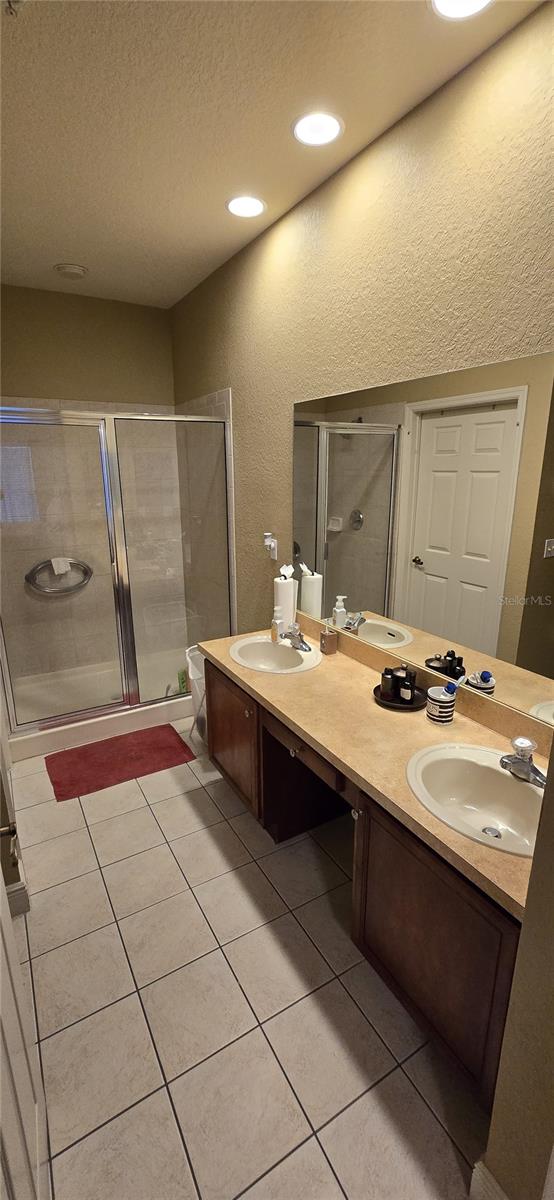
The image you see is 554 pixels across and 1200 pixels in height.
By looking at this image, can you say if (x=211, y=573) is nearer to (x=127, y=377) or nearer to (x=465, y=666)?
(x=127, y=377)

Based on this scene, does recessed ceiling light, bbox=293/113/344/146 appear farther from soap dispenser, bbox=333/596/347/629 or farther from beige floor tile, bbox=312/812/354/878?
beige floor tile, bbox=312/812/354/878

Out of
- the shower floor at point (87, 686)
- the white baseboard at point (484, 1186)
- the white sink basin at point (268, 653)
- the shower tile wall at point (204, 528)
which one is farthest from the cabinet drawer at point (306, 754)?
the shower floor at point (87, 686)

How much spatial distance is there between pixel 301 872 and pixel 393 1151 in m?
0.83

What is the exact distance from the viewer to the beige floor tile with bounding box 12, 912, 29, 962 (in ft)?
5.35

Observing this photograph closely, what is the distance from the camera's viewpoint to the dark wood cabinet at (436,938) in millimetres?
1050

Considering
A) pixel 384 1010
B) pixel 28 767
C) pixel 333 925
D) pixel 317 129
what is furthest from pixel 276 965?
pixel 317 129

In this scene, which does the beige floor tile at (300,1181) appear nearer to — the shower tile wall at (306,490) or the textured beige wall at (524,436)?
the textured beige wall at (524,436)

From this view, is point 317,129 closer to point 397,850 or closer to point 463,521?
point 463,521

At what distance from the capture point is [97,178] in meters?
1.83

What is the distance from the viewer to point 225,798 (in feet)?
7.83

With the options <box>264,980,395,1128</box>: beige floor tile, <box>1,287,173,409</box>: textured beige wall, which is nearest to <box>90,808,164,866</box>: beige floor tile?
<box>264,980,395,1128</box>: beige floor tile

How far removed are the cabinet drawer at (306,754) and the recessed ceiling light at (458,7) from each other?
187cm

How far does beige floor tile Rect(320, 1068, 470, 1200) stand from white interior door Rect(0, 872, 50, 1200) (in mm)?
648

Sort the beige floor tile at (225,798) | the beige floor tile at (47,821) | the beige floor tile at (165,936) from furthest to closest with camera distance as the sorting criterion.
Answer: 1. the beige floor tile at (225,798)
2. the beige floor tile at (47,821)
3. the beige floor tile at (165,936)
